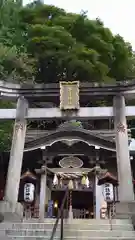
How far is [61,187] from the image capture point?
1351cm

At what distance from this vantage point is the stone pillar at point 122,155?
1078cm

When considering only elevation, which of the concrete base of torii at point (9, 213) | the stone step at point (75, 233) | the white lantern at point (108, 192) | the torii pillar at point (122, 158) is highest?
the torii pillar at point (122, 158)

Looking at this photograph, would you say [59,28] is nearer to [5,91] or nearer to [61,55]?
[61,55]

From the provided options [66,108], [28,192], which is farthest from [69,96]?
[28,192]

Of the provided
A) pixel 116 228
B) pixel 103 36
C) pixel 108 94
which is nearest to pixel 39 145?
pixel 108 94

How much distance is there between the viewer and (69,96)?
13.0 metres

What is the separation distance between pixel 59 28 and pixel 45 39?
4.32ft

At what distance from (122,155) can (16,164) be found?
4227mm

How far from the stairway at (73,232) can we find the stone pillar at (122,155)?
2.00m

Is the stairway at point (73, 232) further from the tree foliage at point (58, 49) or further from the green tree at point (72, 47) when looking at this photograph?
the green tree at point (72, 47)

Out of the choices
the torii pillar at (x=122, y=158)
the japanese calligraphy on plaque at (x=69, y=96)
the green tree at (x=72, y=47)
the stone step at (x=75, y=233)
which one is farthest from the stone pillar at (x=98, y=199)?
the green tree at (x=72, y=47)

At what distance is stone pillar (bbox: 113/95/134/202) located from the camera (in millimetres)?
10782

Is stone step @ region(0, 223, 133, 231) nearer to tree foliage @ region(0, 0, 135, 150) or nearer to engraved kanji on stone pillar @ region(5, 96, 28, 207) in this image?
engraved kanji on stone pillar @ region(5, 96, 28, 207)

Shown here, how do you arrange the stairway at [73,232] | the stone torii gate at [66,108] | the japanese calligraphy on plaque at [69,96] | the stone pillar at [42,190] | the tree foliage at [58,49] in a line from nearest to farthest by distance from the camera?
the stairway at [73,232], the stone torii gate at [66,108], the stone pillar at [42,190], the japanese calligraphy on plaque at [69,96], the tree foliage at [58,49]
